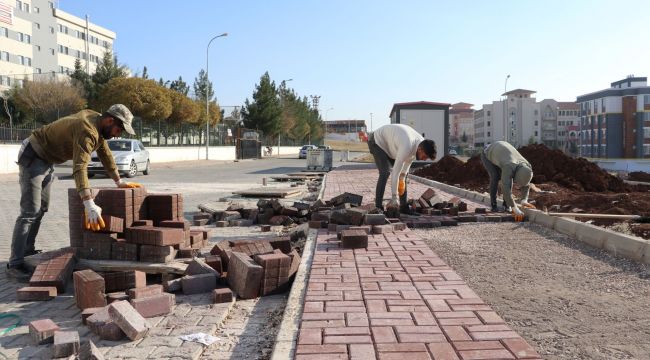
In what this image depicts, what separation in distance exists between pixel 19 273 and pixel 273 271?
8.24ft

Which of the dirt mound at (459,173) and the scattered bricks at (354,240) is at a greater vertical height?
the dirt mound at (459,173)

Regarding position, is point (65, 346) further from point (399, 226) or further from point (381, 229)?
point (399, 226)

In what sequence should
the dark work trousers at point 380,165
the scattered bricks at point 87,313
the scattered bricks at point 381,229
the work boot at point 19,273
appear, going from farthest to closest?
the dark work trousers at point 380,165 → the scattered bricks at point 381,229 → the work boot at point 19,273 → the scattered bricks at point 87,313

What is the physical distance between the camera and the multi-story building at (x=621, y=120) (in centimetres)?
7025

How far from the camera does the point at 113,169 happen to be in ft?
18.2

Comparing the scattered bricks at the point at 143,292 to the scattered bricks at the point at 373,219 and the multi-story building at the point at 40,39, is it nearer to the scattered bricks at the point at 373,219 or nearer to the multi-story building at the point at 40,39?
the scattered bricks at the point at 373,219

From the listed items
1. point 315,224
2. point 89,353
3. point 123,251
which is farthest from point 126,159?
point 89,353

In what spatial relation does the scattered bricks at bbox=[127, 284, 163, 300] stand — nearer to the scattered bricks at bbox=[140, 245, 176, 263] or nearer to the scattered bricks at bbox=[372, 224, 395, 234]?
the scattered bricks at bbox=[140, 245, 176, 263]

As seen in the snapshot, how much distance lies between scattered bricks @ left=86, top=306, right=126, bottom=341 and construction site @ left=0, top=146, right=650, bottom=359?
12 mm

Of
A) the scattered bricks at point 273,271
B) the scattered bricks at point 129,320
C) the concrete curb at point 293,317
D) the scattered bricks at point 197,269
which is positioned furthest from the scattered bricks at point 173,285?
the concrete curb at point 293,317

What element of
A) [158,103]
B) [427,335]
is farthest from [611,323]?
[158,103]

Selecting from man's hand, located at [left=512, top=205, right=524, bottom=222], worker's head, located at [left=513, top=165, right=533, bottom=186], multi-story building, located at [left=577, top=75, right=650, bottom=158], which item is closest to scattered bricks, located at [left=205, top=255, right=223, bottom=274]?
man's hand, located at [left=512, top=205, right=524, bottom=222]

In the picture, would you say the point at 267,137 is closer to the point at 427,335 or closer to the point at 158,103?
the point at 158,103

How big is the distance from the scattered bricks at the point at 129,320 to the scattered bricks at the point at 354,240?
257 cm
